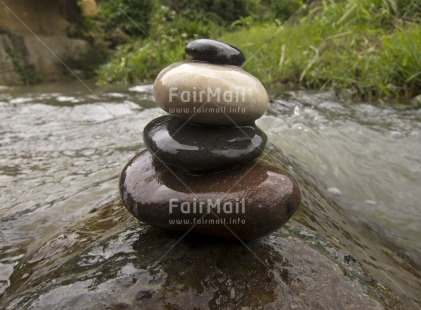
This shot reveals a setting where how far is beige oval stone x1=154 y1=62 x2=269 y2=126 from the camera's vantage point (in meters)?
1.73

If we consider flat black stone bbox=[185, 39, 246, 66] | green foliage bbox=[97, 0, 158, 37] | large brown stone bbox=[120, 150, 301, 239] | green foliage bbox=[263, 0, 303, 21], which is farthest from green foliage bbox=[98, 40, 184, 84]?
large brown stone bbox=[120, 150, 301, 239]

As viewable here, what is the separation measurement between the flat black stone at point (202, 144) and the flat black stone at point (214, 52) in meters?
0.29

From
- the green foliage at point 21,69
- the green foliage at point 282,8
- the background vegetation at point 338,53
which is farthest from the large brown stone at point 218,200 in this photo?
the green foliage at point 282,8

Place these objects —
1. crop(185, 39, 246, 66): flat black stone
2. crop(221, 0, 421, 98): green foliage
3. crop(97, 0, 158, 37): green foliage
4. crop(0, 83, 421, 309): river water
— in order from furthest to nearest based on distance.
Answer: crop(97, 0, 158, 37): green foliage < crop(221, 0, 421, 98): green foliage < crop(0, 83, 421, 309): river water < crop(185, 39, 246, 66): flat black stone

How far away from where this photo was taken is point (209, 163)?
1.74 meters

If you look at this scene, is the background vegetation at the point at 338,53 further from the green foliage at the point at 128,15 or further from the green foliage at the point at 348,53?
the green foliage at the point at 128,15

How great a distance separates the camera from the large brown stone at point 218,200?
5.29 feet

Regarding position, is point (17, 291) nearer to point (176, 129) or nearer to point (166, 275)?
point (166, 275)

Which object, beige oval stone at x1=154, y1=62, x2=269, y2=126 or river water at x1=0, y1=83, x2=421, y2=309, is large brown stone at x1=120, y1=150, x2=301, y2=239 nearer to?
beige oval stone at x1=154, y1=62, x2=269, y2=126

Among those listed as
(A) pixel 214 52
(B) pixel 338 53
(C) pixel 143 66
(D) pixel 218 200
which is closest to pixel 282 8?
(C) pixel 143 66

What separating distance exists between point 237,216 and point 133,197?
45cm

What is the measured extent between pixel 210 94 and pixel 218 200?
1.41 feet

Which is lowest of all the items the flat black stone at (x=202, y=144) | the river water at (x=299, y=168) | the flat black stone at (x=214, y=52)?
the river water at (x=299, y=168)

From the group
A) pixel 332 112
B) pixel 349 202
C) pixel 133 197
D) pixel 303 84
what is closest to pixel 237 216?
pixel 133 197
